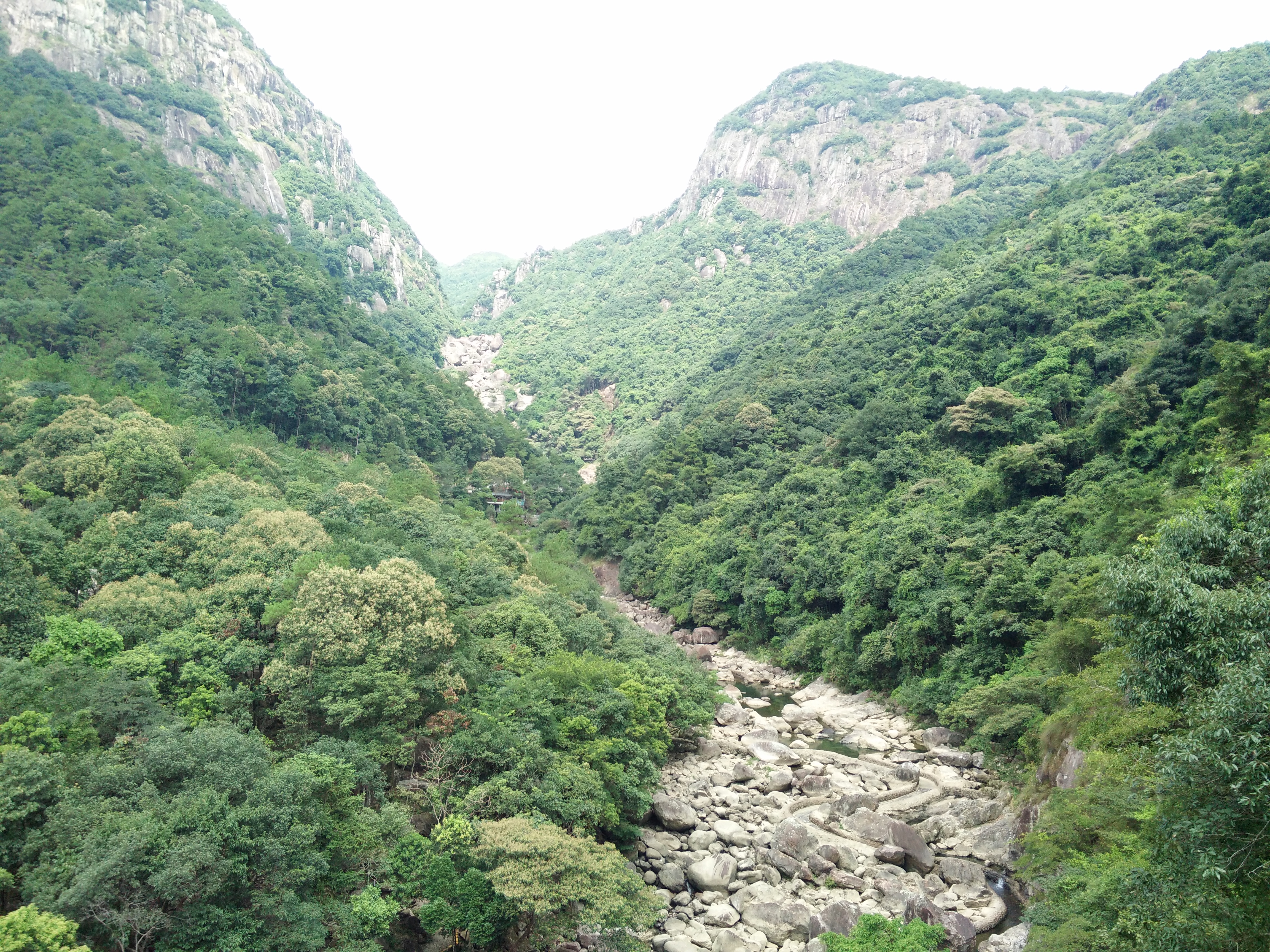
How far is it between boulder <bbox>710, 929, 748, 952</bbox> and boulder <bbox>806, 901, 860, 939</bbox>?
6.00 feet

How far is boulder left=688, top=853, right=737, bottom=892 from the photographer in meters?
23.0

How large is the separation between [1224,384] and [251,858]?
3373cm

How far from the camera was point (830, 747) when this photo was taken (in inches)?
1326

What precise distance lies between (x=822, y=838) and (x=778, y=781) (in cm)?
526

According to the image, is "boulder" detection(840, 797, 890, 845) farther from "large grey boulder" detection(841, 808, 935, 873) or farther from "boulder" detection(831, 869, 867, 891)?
"boulder" detection(831, 869, 867, 891)

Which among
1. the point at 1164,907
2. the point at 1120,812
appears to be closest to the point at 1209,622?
the point at 1164,907

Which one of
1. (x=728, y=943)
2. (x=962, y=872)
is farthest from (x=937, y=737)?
(x=728, y=943)

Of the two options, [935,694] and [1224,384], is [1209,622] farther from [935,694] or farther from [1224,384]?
[935,694]

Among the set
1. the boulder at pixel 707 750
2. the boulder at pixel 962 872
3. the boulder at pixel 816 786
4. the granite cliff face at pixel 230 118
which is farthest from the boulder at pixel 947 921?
the granite cliff face at pixel 230 118

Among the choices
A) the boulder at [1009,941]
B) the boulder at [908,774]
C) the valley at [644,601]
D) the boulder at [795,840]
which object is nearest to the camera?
the valley at [644,601]

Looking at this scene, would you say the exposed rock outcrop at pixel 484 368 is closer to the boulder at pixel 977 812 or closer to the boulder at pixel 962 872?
the boulder at pixel 977 812

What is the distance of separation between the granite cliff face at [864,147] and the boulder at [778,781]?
405ft

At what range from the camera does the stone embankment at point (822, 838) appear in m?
20.3

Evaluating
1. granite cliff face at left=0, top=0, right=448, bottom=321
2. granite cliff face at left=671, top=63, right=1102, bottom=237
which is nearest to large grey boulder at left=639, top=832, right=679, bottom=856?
granite cliff face at left=0, top=0, right=448, bottom=321
